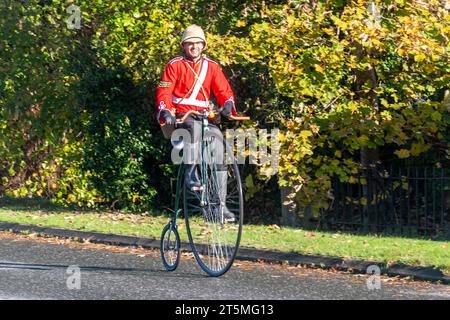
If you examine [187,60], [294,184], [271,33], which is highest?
[271,33]

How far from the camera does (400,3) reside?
563 inches

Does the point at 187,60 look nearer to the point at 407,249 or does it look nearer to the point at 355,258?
the point at 355,258

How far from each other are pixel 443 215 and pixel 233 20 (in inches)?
170

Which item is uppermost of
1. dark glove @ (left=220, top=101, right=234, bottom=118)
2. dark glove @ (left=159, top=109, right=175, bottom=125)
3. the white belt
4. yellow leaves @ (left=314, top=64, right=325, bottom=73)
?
Answer: yellow leaves @ (left=314, top=64, right=325, bottom=73)

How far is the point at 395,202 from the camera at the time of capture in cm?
1570

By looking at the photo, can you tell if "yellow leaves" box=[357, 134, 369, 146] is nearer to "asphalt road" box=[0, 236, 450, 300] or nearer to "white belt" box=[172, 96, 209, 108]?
"asphalt road" box=[0, 236, 450, 300]

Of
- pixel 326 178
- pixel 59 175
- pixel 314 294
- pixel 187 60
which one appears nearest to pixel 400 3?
pixel 326 178

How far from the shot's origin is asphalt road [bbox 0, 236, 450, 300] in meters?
9.12

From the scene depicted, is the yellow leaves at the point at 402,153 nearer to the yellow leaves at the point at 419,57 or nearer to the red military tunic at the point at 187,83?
the yellow leaves at the point at 419,57

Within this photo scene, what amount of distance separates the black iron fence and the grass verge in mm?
1560

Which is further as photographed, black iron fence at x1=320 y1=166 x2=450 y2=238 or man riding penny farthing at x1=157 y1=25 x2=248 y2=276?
black iron fence at x1=320 y1=166 x2=450 y2=238

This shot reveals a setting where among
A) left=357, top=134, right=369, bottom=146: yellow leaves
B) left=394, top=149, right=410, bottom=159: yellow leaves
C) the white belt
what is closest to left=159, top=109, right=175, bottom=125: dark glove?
the white belt

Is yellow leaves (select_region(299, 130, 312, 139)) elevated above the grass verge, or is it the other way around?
yellow leaves (select_region(299, 130, 312, 139))

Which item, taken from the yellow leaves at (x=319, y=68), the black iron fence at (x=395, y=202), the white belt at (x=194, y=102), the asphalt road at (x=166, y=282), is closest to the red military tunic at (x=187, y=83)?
the white belt at (x=194, y=102)
